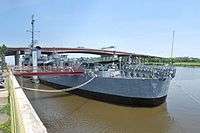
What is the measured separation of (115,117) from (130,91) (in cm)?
438

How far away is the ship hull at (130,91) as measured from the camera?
24609 mm

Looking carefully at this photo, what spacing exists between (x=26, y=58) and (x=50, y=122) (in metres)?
40.8

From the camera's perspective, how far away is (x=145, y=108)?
2467 cm

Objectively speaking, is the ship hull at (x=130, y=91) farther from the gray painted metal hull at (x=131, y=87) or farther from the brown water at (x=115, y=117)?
the brown water at (x=115, y=117)

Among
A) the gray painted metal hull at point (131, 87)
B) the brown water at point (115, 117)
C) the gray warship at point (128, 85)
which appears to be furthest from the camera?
the gray warship at point (128, 85)

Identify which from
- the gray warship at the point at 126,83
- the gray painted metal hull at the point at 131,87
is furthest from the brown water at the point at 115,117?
the gray painted metal hull at the point at 131,87

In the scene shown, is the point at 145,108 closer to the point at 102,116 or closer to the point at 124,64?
the point at 102,116

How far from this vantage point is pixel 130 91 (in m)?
25.6

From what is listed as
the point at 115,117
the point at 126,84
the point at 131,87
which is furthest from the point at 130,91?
the point at 115,117

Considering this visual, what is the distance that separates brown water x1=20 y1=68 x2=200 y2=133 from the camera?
1858 cm

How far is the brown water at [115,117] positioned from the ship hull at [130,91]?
2.38 ft

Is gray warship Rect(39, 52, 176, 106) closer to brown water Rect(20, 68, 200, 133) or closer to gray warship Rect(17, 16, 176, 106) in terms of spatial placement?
gray warship Rect(17, 16, 176, 106)

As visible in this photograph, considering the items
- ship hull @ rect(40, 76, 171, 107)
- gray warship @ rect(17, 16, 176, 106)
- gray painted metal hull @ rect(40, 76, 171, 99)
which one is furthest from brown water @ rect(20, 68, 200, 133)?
gray painted metal hull @ rect(40, 76, 171, 99)

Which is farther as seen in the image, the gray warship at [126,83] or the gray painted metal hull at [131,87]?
the gray warship at [126,83]
